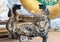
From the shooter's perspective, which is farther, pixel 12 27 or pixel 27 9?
pixel 27 9

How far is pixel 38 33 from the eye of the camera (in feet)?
2.93

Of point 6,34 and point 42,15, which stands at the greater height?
point 42,15

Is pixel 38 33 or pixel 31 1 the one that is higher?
pixel 31 1

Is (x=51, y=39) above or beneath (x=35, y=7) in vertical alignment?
beneath

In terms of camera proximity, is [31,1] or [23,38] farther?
[31,1]

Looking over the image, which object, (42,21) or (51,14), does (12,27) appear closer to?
(42,21)

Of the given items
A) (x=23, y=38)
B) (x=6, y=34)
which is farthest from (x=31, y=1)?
(x=23, y=38)

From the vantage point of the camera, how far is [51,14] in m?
1.20

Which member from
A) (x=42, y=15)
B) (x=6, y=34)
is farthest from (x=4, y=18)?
(x=42, y=15)

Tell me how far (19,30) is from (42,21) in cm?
12

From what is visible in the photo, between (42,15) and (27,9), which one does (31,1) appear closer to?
(27,9)

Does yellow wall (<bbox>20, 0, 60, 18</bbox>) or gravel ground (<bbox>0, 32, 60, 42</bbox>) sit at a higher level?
yellow wall (<bbox>20, 0, 60, 18</bbox>)

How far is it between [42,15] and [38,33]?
0.10 m

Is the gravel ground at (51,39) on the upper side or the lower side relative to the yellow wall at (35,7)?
lower
